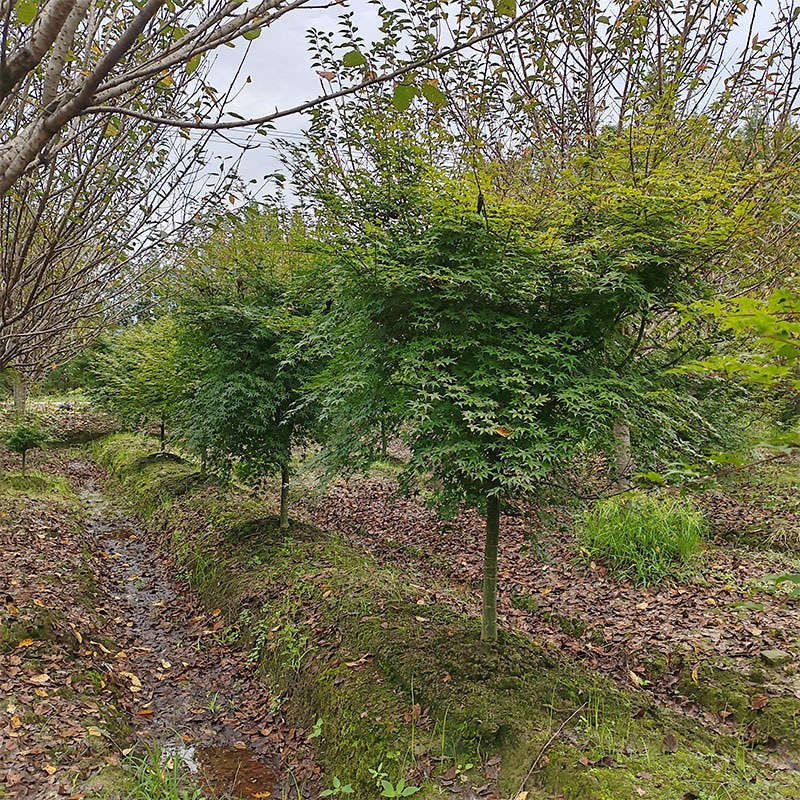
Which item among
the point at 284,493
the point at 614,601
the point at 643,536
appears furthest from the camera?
the point at 284,493

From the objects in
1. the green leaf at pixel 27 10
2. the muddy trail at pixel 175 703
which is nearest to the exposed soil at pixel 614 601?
the muddy trail at pixel 175 703

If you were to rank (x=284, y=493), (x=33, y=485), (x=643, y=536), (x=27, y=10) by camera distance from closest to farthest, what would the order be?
(x=27, y=10), (x=643, y=536), (x=284, y=493), (x=33, y=485)

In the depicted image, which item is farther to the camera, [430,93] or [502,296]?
[502,296]

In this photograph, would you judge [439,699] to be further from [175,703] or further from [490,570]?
[175,703]

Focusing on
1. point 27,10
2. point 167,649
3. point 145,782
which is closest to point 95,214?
Answer: point 27,10

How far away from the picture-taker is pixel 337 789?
3461 mm

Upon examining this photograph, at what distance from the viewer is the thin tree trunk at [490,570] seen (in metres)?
4.07

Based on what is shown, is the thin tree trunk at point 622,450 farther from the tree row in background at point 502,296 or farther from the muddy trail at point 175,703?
the muddy trail at point 175,703

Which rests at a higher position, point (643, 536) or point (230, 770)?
point (643, 536)

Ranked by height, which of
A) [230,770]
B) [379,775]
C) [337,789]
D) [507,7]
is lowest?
[230,770]

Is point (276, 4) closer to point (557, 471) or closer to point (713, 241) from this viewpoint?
point (713, 241)

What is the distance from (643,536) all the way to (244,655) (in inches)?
166

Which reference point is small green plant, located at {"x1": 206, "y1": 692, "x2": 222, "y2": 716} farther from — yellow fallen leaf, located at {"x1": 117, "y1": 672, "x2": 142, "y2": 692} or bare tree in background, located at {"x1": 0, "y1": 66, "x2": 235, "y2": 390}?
bare tree in background, located at {"x1": 0, "y1": 66, "x2": 235, "y2": 390}

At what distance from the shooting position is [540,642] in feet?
16.4
